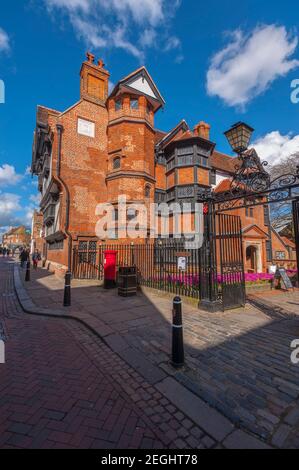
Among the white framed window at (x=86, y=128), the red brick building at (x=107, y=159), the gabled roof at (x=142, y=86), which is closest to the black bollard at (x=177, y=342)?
the red brick building at (x=107, y=159)

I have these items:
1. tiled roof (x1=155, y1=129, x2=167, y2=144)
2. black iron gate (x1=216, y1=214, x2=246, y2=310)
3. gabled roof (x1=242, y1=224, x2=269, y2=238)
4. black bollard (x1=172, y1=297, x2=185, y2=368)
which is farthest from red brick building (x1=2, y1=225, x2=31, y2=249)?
black bollard (x1=172, y1=297, x2=185, y2=368)

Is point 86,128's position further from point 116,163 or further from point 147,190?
point 147,190

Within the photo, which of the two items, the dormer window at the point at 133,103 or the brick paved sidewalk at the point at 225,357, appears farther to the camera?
the dormer window at the point at 133,103

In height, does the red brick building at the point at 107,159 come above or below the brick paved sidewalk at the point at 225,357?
above

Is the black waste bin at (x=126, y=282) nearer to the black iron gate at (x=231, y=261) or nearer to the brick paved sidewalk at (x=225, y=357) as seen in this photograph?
the brick paved sidewalk at (x=225, y=357)

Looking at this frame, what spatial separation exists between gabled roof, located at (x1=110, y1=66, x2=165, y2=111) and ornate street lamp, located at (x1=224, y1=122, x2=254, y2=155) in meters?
13.5

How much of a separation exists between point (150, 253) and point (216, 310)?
14.6ft

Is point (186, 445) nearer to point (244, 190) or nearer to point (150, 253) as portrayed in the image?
point (244, 190)

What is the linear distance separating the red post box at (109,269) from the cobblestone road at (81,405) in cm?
589

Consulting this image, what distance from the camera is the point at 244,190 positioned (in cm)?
614

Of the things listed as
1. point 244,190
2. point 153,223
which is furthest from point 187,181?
point 244,190

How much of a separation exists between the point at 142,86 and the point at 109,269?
1515 cm

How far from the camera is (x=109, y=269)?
10359 millimetres

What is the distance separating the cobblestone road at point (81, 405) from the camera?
Answer: 2.21 metres
